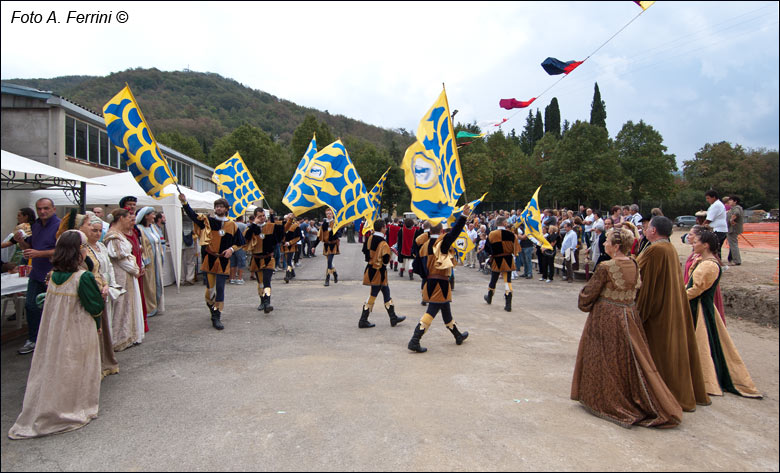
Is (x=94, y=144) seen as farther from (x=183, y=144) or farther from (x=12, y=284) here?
(x=183, y=144)

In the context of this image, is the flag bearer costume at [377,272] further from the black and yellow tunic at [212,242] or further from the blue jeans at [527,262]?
the blue jeans at [527,262]

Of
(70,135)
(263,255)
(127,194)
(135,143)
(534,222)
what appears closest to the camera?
(135,143)

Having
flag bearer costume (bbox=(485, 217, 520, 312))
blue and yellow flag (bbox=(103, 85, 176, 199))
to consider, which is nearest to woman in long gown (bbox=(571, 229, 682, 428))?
flag bearer costume (bbox=(485, 217, 520, 312))

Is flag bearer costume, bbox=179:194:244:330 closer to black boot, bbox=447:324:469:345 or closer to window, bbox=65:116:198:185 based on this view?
black boot, bbox=447:324:469:345

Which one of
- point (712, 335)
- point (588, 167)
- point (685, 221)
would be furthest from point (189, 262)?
point (685, 221)

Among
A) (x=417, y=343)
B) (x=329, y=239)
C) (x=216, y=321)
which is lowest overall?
(x=417, y=343)

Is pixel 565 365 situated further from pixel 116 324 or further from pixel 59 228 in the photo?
pixel 59 228

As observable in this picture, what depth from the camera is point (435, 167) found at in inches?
240

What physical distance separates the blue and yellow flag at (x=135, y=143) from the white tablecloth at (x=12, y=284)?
209cm

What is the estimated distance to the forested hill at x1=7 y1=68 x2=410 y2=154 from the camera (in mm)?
72763

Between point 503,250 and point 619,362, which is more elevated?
point 503,250

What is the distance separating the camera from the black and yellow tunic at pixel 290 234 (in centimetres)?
962

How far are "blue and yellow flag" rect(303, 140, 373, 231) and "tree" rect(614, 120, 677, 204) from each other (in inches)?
1552

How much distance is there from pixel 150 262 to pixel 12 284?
6.48 feet
